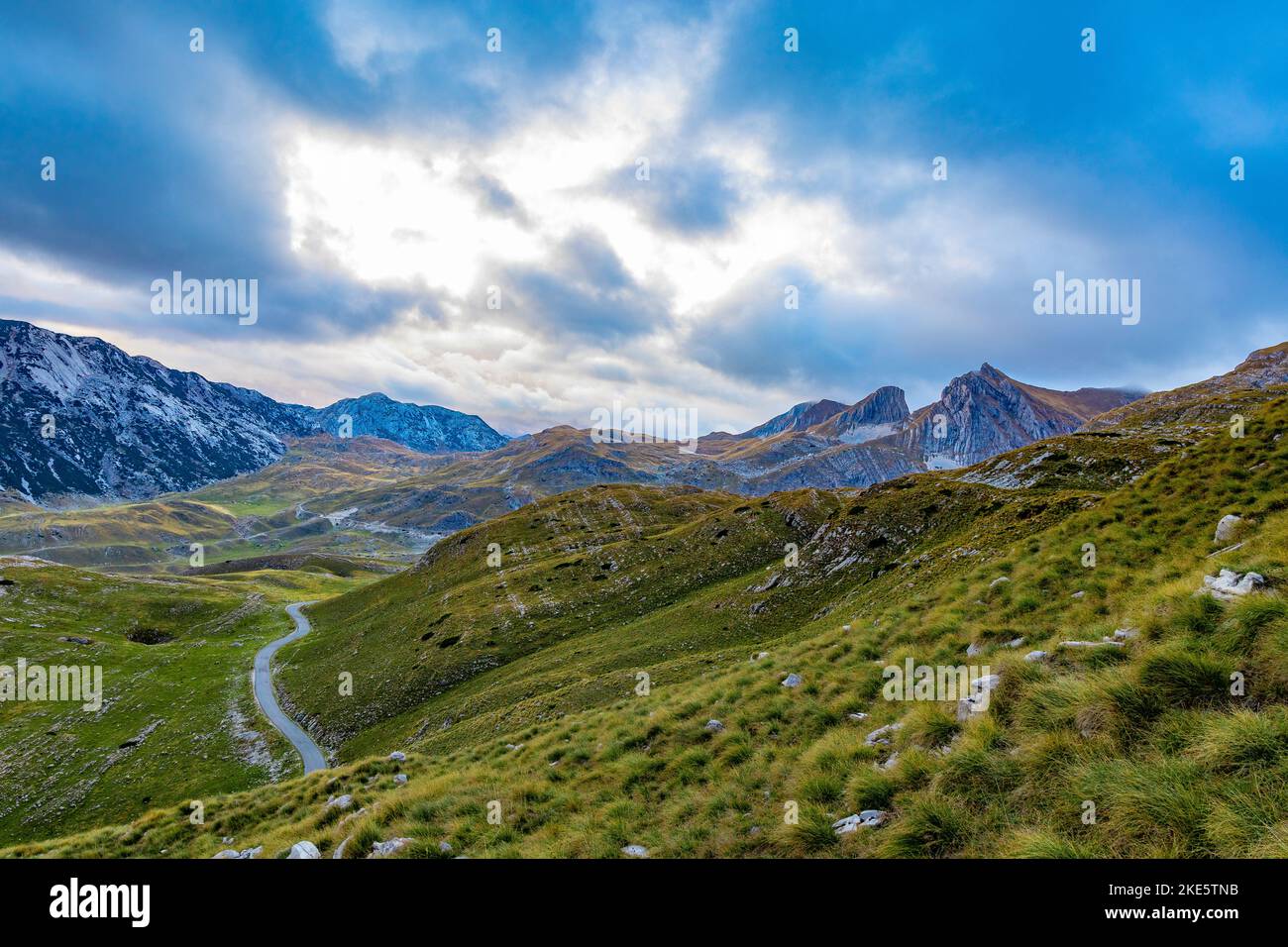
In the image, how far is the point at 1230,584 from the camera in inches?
360

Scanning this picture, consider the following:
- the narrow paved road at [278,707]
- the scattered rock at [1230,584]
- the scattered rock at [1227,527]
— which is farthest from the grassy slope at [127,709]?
the scattered rock at [1227,527]

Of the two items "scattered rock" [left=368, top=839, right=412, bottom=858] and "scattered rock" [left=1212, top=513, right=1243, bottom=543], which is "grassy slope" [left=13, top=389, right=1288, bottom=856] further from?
"scattered rock" [left=368, top=839, right=412, bottom=858]

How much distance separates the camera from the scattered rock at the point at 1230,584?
8.71 meters

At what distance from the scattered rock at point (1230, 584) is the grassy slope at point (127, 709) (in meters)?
53.7

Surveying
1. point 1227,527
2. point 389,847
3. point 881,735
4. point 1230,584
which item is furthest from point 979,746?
point 1227,527

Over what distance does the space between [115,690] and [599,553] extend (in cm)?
6136

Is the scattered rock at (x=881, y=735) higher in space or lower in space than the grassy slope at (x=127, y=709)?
higher

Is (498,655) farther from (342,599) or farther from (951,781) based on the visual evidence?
(342,599)

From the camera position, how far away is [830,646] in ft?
57.9

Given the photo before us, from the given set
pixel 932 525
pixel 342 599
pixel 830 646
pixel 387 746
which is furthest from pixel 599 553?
pixel 342 599

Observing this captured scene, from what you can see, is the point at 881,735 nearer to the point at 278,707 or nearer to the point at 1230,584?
the point at 1230,584

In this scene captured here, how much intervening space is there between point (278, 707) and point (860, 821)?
68.3 m

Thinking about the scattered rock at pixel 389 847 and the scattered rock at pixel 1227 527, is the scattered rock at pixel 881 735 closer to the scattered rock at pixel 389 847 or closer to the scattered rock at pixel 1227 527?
the scattered rock at pixel 389 847
